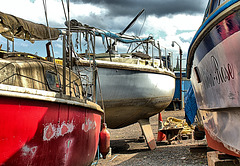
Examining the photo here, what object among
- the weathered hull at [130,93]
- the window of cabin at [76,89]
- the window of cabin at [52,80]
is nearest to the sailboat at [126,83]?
the weathered hull at [130,93]

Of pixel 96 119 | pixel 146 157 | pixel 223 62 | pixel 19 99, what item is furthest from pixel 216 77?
pixel 146 157

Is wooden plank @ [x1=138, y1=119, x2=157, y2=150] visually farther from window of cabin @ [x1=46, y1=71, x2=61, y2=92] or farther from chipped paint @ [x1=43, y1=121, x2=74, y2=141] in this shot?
window of cabin @ [x1=46, y1=71, x2=61, y2=92]

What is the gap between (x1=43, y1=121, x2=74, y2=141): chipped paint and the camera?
372 cm

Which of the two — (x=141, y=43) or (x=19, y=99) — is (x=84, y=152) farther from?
(x=141, y=43)

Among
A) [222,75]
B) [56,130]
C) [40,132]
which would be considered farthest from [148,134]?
[222,75]

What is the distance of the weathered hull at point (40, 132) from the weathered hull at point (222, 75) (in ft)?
7.27

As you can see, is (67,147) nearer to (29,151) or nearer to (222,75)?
(29,151)

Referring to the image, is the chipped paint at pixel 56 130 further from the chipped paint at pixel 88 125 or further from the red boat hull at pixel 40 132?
the chipped paint at pixel 88 125

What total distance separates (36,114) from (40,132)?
281mm

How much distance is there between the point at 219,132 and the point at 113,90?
4.58 metres

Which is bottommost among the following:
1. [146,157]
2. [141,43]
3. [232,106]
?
[146,157]

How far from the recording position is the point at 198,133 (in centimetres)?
807

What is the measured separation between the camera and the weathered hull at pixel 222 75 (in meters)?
2.97

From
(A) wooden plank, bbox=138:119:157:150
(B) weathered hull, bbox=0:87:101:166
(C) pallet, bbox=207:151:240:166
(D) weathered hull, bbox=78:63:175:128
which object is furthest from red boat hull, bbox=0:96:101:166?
(A) wooden plank, bbox=138:119:157:150
